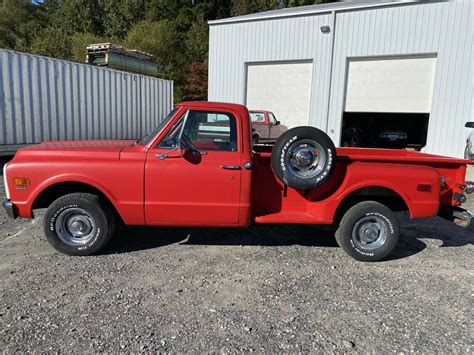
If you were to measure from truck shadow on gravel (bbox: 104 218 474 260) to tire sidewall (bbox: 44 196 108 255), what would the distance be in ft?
0.92

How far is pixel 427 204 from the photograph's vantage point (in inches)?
178

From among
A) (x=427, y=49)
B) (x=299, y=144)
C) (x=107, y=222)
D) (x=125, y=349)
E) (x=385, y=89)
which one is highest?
(x=427, y=49)

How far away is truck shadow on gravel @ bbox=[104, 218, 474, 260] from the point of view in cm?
502

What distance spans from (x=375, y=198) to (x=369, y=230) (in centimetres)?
46

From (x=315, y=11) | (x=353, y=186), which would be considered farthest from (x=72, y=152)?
(x=315, y=11)

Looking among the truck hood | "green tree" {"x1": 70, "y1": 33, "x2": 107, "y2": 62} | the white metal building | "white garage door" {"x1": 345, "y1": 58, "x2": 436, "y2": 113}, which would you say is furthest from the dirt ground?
"green tree" {"x1": 70, "y1": 33, "x2": 107, "y2": 62}

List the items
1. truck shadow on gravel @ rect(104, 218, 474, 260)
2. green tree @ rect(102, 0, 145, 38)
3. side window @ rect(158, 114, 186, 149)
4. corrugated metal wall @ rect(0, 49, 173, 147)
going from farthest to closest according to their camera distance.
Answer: green tree @ rect(102, 0, 145, 38) < corrugated metal wall @ rect(0, 49, 173, 147) < truck shadow on gravel @ rect(104, 218, 474, 260) < side window @ rect(158, 114, 186, 149)

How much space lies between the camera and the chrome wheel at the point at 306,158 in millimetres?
4332

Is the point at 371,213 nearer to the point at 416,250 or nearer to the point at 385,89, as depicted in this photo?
the point at 416,250

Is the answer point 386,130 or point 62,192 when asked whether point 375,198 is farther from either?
point 386,130

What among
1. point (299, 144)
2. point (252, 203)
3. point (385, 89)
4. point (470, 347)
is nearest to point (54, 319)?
point (252, 203)

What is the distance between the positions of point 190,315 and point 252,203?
1.71m

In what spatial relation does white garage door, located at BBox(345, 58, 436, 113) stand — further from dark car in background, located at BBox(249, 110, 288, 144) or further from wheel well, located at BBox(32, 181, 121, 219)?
wheel well, located at BBox(32, 181, 121, 219)

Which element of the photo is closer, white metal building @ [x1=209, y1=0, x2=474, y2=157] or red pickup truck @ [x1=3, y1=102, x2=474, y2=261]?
red pickup truck @ [x1=3, y1=102, x2=474, y2=261]
